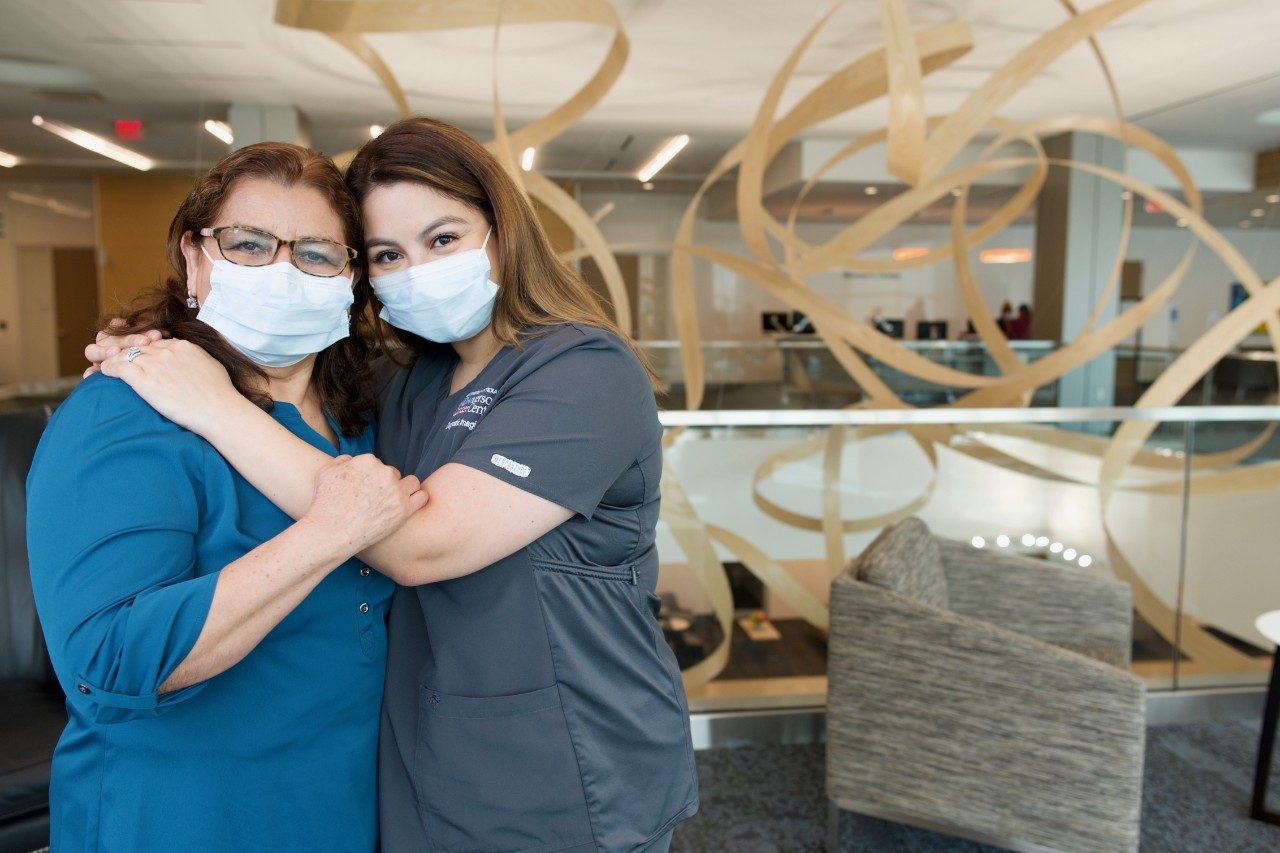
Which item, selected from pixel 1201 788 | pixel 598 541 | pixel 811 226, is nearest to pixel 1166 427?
pixel 1201 788

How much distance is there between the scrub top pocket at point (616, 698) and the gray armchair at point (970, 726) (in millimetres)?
1197

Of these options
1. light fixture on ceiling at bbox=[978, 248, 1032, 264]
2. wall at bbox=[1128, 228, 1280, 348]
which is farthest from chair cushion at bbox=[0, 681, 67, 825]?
light fixture on ceiling at bbox=[978, 248, 1032, 264]

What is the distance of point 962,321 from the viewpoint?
5.21 metres

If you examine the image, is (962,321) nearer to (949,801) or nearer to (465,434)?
(949,801)

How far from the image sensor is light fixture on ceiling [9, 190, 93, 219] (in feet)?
15.0

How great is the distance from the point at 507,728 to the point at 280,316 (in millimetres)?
589

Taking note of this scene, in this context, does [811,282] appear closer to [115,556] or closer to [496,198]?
[496,198]

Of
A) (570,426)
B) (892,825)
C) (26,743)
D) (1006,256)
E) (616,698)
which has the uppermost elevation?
(1006,256)

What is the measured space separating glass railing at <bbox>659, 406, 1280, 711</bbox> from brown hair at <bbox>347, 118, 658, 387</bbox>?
1791 mm

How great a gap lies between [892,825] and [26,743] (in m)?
2.19

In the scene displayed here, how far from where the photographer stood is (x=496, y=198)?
1227 millimetres

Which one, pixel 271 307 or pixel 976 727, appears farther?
pixel 976 727

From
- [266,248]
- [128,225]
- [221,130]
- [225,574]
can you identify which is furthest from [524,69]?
[225,574]

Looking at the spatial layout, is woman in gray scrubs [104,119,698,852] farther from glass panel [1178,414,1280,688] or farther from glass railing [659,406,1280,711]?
glass panel [1178,414,1280,688]
